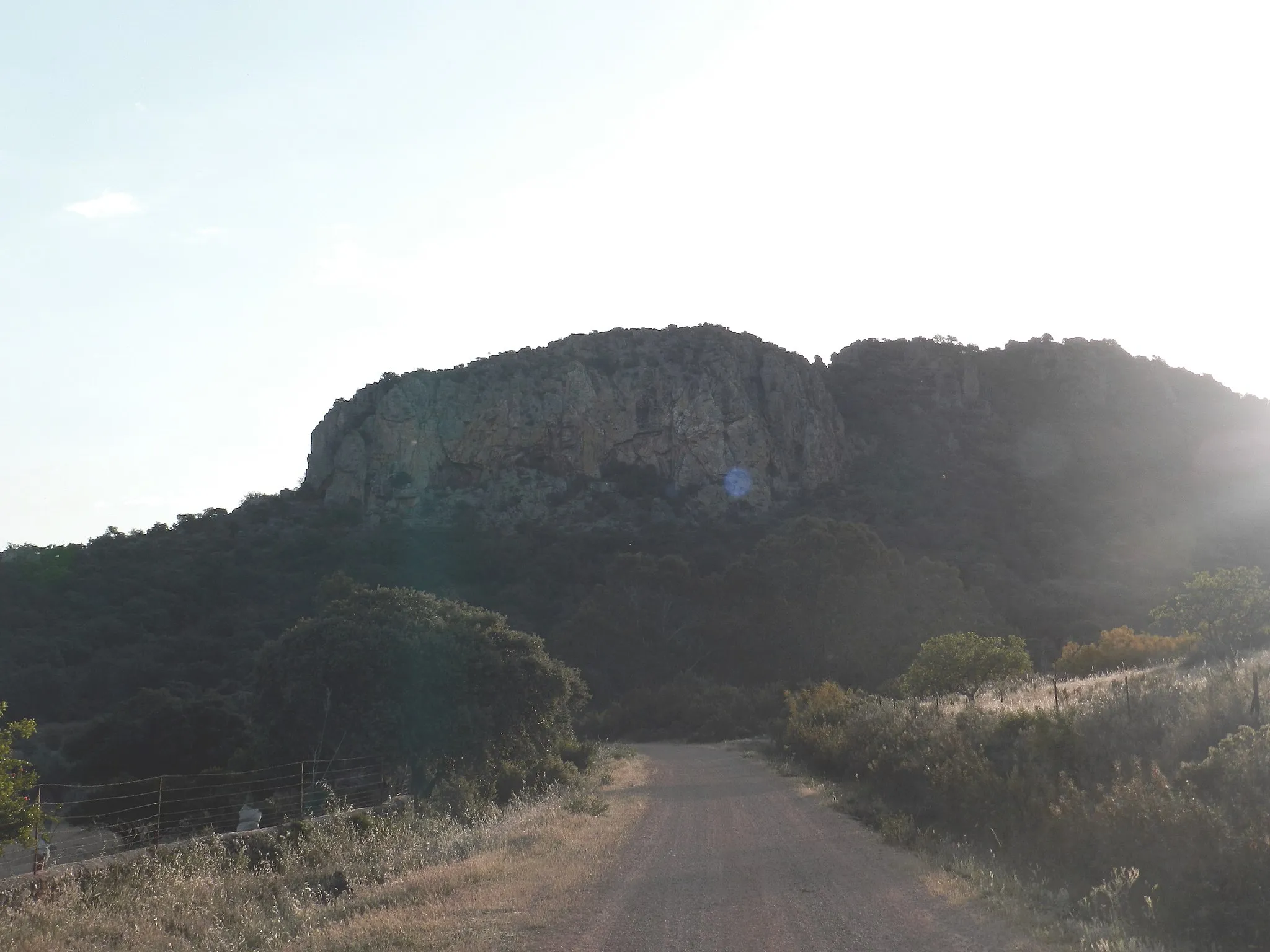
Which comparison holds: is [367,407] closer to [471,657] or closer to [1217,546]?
[1217,546]

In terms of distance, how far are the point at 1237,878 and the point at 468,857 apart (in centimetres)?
877

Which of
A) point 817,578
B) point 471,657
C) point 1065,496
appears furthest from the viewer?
point 1065,496

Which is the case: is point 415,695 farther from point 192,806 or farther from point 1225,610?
point 1225,610

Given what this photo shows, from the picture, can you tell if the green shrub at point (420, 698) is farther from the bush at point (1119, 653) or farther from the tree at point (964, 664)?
the bush at point (1119, 653)

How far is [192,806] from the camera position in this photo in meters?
19.3

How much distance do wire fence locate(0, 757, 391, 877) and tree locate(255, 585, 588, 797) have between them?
0.88m

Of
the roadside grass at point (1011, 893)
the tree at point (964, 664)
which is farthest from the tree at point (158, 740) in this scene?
the roadside grass at point (1011, 893)

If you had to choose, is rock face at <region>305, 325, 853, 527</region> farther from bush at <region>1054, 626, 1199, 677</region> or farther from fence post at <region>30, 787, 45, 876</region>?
fence post at <region>30, 787, 45, 876</region>

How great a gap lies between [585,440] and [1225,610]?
64218mm

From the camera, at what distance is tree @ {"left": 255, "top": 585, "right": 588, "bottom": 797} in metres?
22.7

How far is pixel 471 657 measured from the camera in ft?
80.7

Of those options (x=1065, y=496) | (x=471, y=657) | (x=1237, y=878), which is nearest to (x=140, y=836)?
(x=471, y=657)

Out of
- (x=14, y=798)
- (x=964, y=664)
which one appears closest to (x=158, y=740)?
(x=14, y=798)

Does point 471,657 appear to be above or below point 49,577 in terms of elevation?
→ below
